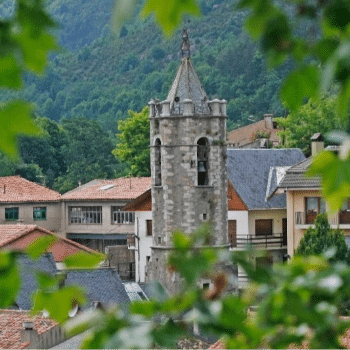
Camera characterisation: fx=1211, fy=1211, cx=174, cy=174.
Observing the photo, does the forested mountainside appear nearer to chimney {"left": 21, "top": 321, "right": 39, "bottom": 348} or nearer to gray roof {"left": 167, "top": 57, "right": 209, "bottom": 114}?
gray roof {"left": 167, "top": 57, "right": 209, "bottom": 114}

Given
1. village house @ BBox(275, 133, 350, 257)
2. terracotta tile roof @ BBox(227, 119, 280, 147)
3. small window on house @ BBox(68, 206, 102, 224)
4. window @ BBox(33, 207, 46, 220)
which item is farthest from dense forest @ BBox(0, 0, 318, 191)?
village house @ BBox(275, 133, 350, 257)

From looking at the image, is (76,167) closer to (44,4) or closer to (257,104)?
(257,104)

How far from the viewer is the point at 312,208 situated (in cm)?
3944

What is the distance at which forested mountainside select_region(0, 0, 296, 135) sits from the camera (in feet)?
398

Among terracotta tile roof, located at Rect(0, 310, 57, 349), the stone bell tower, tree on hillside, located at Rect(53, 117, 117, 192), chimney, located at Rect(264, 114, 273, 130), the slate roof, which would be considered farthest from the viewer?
tree on hillside, located at Rect(53, 117, 117, 192)

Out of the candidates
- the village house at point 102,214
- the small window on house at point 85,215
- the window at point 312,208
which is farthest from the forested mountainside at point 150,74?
the window at point 312,208

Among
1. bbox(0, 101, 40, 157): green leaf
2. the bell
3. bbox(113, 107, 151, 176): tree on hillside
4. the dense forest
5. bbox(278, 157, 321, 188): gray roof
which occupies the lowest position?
bbox(278, 157, 321, 188): gray roof

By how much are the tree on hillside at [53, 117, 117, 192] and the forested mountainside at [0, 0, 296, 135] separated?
15.0 meters

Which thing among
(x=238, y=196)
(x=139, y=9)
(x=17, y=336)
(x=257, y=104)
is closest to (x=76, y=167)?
(x=257, y=104)

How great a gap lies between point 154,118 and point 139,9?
37563 millimetres

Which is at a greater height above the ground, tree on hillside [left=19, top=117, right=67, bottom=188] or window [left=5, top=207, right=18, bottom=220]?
tree on hillside [left=19, top=117, right=67, bottom=188]

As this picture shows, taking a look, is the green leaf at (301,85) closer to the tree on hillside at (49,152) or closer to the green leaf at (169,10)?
the green leaf at (169,10)

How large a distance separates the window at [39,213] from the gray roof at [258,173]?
1631 centimetres

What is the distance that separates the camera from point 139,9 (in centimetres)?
319
